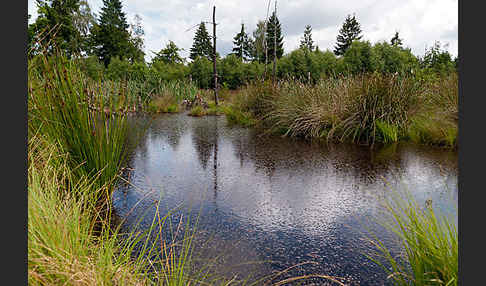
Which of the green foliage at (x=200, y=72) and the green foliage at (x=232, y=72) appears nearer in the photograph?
the green foliage at (x=200, y=72)

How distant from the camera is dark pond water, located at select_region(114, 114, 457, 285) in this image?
170 cm

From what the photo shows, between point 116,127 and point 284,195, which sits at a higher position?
point 116,127

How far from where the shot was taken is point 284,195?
8.90 feet

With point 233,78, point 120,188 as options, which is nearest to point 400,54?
point 233,78

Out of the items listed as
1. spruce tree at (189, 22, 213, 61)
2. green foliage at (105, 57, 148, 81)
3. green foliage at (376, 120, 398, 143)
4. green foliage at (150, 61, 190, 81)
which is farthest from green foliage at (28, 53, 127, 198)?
spruce tree at (189, 22, 213, 61)

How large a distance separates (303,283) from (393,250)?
26.1 inches

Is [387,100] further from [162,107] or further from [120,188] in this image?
[162,107]

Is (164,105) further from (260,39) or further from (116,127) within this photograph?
(116,127)

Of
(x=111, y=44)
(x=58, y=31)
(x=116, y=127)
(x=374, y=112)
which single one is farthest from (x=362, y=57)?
(x=111, y=44)

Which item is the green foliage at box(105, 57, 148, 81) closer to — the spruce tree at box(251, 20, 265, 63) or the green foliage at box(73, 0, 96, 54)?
the green foliage at box(73, 0, 96, 54)

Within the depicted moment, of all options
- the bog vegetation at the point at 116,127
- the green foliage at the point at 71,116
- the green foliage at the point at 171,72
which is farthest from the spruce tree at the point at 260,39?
the green foliage at the point at 71,116

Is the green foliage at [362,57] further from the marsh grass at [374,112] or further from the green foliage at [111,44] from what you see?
the green foliage at [111,44]

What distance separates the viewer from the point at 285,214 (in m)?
2.29

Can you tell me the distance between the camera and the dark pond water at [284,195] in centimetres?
170
